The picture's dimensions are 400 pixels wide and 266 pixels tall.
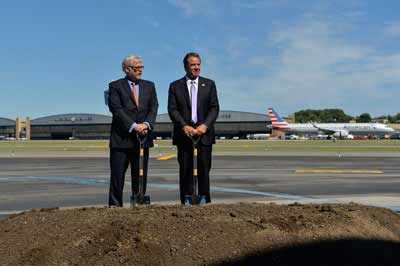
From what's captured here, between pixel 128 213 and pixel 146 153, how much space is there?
5.28ft

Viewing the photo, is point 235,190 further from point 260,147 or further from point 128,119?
point 260,147

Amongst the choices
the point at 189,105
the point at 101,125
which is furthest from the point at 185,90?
the point at 101,125

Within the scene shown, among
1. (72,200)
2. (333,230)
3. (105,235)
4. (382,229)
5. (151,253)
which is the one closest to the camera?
(151,253)

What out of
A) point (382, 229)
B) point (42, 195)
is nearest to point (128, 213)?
point (382, 229)

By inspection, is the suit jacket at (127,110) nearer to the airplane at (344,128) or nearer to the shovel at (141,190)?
the shovel at (141,190)

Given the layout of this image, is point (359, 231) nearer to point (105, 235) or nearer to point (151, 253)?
point (151, 253)

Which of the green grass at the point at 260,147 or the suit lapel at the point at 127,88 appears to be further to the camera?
the green grass at the point at 260,147

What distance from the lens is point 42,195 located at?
348 inches

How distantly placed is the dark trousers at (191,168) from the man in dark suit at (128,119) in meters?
0.43

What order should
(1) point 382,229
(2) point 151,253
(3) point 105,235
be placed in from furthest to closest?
(1) point 382,229 < (3) point 105,235 < (2) point 151,253

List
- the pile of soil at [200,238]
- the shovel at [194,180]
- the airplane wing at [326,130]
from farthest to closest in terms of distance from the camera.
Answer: the airplane wing at [326,130] < the shovel at [194,180] < the pile of soil at [200,238]

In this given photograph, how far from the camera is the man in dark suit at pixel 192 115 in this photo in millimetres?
5418

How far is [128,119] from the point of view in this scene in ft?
17.4

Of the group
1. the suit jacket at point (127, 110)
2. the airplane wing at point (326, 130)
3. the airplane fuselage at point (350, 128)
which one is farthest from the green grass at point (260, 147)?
the airplane wing at point (326, 130)
